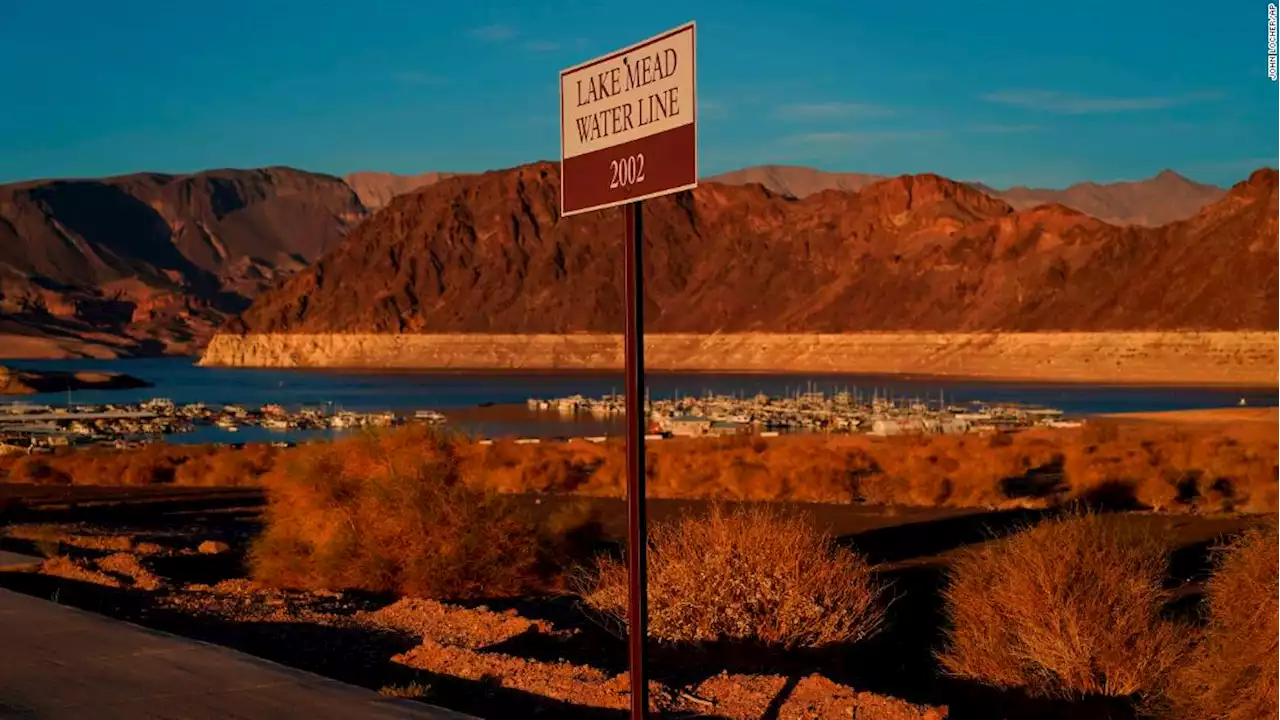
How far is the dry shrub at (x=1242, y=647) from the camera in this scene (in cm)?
773

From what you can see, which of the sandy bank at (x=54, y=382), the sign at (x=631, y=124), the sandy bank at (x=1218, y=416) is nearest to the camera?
the sign at (x=631, y=124)

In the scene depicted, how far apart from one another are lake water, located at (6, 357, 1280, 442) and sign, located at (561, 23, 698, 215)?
43.1 meters

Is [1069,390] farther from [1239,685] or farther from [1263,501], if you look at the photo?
[1239,685]

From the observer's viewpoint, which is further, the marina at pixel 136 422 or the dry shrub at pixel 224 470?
the marina at pixel 136 422

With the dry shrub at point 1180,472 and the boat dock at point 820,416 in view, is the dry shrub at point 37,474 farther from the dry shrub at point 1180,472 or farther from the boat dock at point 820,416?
the dry shrub at point 1180,472

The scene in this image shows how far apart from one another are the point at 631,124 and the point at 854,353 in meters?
133

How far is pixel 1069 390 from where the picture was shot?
9944 cm

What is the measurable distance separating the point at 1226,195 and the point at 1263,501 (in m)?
101

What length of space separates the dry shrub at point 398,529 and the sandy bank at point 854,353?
90.2 metres

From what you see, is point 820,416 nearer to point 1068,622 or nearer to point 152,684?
point 1068,622

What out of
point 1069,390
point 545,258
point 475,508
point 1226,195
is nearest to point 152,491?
point 475,508

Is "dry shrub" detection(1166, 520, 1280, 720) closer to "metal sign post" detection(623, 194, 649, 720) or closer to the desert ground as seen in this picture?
the desert ground

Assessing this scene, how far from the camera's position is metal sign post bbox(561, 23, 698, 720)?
554 centimetres

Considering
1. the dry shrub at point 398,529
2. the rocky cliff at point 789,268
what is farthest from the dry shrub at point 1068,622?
the rocky cliff at point 789,268
